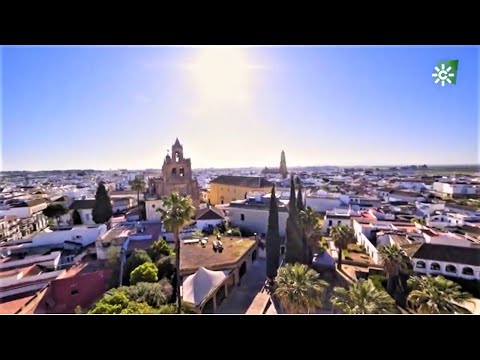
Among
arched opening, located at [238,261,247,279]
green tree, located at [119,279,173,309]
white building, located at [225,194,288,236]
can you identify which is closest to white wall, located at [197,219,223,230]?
white building, located at [225,194,288,236]

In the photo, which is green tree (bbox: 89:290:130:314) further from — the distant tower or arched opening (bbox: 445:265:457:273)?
the distant tower

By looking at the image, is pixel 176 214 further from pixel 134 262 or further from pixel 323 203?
pixel 323 203

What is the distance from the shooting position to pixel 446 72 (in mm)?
2051

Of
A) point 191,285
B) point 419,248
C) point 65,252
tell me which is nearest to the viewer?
point 191,285

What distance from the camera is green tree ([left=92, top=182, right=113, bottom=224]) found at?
12.9m

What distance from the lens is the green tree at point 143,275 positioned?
6.78 m

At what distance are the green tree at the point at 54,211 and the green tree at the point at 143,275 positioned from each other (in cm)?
865

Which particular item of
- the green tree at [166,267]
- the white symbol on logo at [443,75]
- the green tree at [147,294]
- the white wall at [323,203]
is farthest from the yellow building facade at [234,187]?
the white symbol on logo at [443,75]
